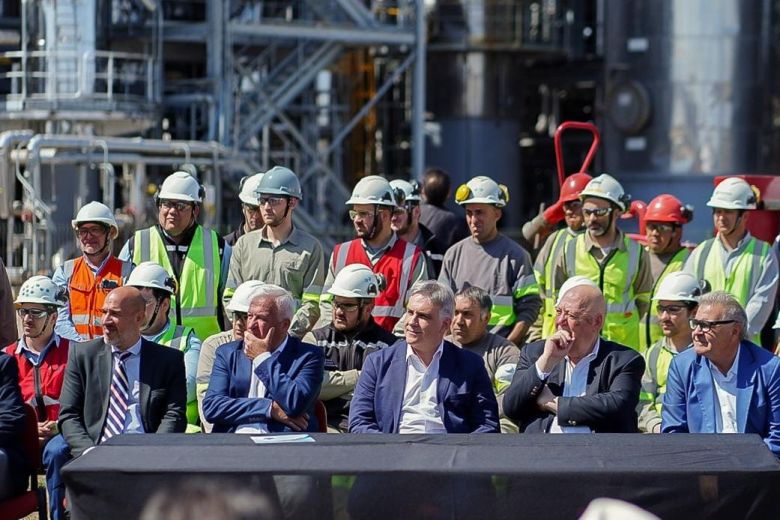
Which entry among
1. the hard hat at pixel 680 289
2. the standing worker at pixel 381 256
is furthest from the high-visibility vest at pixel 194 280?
the hard hat at pixel 680 289

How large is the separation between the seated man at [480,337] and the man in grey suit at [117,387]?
5.95 ft

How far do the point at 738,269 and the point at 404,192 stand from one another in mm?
2442

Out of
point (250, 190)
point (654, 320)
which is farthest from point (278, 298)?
point (654, 320)

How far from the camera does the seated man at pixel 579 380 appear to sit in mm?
7395

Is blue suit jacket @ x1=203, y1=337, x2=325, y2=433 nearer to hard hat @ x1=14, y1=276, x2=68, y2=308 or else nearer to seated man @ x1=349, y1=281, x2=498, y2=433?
seated man @ x1=349, y1=281, x2=498, y2=433

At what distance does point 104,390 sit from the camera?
25.2 ft

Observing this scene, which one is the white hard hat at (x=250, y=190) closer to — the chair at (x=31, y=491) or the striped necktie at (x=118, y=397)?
the striped necktie at (x=118, y=397)

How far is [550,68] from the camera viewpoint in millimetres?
32375

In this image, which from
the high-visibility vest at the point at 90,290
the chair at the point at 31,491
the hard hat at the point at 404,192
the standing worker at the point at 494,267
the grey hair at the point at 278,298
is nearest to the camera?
the chair at the point at 31,491

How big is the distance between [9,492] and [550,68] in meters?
26.1

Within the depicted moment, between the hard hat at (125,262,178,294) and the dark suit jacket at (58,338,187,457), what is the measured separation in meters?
0.77

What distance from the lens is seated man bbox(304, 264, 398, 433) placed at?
28.4 ft

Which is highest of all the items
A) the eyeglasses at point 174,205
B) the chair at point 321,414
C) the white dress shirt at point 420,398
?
the eyeglasses at point 174,205

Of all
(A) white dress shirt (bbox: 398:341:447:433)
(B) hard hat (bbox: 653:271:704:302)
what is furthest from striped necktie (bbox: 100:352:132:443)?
(B) hard hat (bbox: 653:271:704:302)
